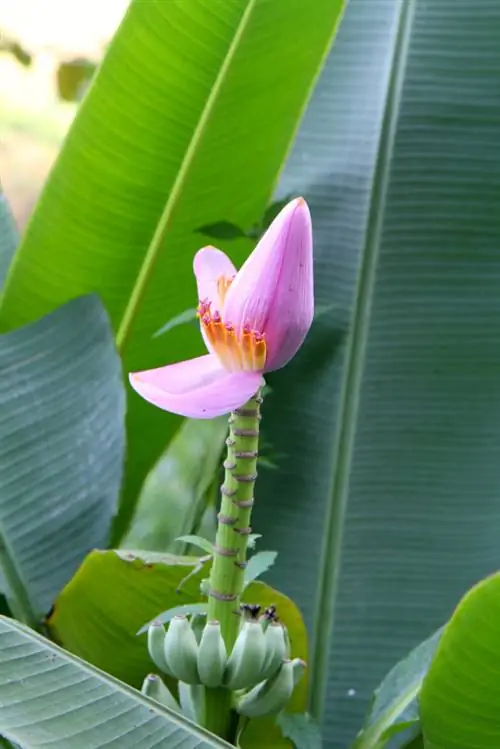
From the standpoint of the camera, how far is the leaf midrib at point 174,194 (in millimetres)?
523

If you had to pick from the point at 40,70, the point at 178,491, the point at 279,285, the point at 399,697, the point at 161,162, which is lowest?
the point at 399,697

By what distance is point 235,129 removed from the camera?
557 millimetres

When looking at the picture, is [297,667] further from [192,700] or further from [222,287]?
[222,287]

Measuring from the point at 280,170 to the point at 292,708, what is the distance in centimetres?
37

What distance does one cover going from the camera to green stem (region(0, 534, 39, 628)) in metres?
0.51

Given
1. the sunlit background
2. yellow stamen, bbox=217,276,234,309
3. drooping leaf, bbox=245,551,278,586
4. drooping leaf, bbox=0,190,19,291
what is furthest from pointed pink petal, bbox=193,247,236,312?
the sunlit background

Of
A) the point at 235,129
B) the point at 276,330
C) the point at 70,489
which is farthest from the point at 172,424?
the point at 276,330

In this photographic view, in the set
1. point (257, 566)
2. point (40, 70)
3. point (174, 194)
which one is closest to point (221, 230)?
point (174, 194)

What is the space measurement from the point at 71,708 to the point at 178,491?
8.1 inches

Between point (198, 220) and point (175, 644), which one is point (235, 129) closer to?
point (198, 220)

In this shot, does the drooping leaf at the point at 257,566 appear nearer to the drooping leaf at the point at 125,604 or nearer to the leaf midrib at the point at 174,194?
the drooping leaf at the point at 125,604

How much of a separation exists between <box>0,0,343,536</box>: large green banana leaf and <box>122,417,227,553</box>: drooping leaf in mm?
64

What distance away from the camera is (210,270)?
0.36m

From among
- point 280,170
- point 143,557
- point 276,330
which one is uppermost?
point 280,170
